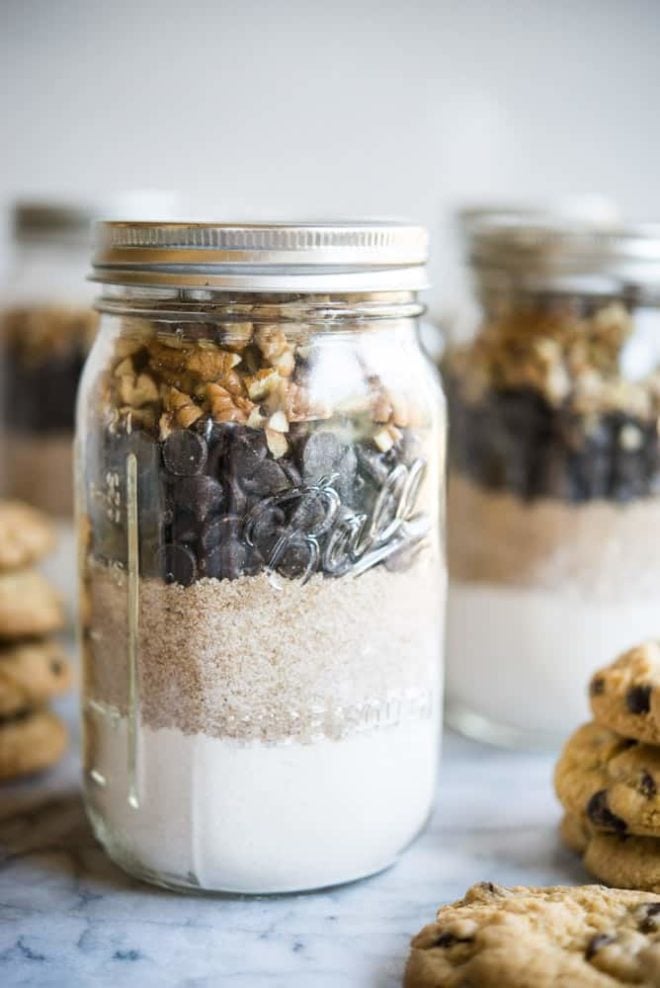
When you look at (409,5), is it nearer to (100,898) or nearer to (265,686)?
(265,686)

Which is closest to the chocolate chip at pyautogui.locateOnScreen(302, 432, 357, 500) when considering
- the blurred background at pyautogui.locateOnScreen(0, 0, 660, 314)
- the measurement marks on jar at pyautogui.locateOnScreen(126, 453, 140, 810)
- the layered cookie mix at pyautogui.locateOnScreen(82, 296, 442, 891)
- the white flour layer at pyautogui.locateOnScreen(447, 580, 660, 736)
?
the layered cookie mix at pyautogui.locateOnScreen(82, 296, 442, 891)

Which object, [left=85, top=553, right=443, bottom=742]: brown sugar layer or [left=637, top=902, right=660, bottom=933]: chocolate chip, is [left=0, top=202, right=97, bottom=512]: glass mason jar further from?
[left=637, top=902, right=660, bottom=933]: chocolate chip

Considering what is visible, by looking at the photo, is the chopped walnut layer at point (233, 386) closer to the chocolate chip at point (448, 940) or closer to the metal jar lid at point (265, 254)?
the metal jar lid at point (265, 254)

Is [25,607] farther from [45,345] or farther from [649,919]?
[649,919]

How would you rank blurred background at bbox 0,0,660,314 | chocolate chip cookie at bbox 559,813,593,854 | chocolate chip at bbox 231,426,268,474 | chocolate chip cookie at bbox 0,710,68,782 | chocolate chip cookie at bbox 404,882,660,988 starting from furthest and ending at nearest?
1. blurred background at bbox 0,0,660,314
2. chocolate chip cookie at bbox 0,710,68,782
3. chocolate chip cookie at bbox 559,813,593,854
4. chocolate chip at bbox 231,426,268,474
5. chocolate chip cookie at bbox 404,882,660,988

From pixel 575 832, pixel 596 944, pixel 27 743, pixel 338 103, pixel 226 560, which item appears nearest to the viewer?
pixel 596 944

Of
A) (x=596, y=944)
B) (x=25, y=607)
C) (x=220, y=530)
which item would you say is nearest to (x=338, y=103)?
(x=25, y=607)

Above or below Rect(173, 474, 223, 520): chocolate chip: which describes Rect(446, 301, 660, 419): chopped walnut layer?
above
